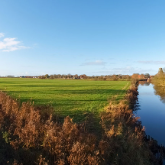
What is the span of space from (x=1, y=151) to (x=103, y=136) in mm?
5745

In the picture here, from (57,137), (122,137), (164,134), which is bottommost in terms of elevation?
(164,134)

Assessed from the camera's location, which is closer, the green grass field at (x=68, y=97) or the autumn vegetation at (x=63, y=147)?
the autumn vegetation at (x=63, y=147)

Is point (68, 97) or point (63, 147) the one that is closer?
point (63, 147)

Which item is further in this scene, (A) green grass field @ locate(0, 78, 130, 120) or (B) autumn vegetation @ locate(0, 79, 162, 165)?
(A) green grass field @ locate(0, 78, 130, 120)

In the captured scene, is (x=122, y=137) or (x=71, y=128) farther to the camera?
(x=122, y=137)

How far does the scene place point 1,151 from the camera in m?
6.90

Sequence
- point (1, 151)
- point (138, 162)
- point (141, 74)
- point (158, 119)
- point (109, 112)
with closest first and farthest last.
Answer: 1. point (1, 151)
2. point (138, 162)
3. point (109, 112)
4. point (158, 119)
5. point (141, 74)

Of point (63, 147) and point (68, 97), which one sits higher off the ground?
point (68, 97)

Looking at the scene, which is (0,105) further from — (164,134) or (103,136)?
(164,134)

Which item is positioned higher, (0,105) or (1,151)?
(0,105)

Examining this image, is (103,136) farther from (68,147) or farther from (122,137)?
(68,147)

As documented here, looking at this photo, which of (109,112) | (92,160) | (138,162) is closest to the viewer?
(92,160)

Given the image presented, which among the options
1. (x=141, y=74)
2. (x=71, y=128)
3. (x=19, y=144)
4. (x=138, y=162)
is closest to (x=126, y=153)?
(x=138, y=162)

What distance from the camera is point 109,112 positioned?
14.4 metres
